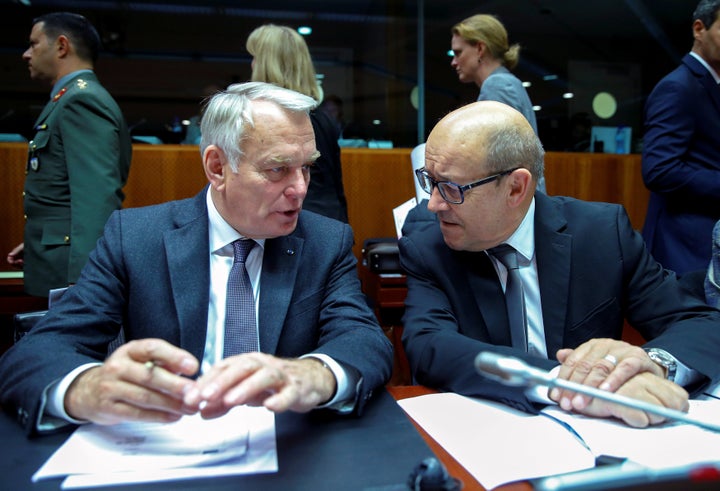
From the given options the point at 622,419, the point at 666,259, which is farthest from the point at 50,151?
the point at 666,259

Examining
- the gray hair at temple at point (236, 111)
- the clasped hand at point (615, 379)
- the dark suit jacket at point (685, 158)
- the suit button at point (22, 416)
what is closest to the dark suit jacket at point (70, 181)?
the gray hair at temple at point (236, 111)

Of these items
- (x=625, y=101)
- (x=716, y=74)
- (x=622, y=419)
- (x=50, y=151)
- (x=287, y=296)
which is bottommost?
(x=622, y=419)

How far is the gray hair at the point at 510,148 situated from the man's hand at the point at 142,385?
81 centimetres

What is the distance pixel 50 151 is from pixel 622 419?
6.70ft

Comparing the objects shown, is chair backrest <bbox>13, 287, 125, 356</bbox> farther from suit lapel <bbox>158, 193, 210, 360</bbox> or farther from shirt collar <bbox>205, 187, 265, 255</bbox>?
shirt collar <bbox>205, 187, 265, 255</bbox>

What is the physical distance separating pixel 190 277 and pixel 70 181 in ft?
3.63

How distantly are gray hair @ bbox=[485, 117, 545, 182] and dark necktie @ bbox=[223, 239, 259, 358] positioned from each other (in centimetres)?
60

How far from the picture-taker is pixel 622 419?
0.95 meters

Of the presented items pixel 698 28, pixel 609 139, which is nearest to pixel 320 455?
pixel 698 28

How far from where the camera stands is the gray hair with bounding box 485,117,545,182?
1.34 m

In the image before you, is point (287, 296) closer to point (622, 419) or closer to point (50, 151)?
point (622, 419)

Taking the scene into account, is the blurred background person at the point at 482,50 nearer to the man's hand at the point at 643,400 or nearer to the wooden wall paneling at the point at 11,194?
the man's hand at the point at 643,400

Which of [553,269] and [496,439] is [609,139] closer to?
[553,269]

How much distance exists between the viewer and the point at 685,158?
6.74 ft
